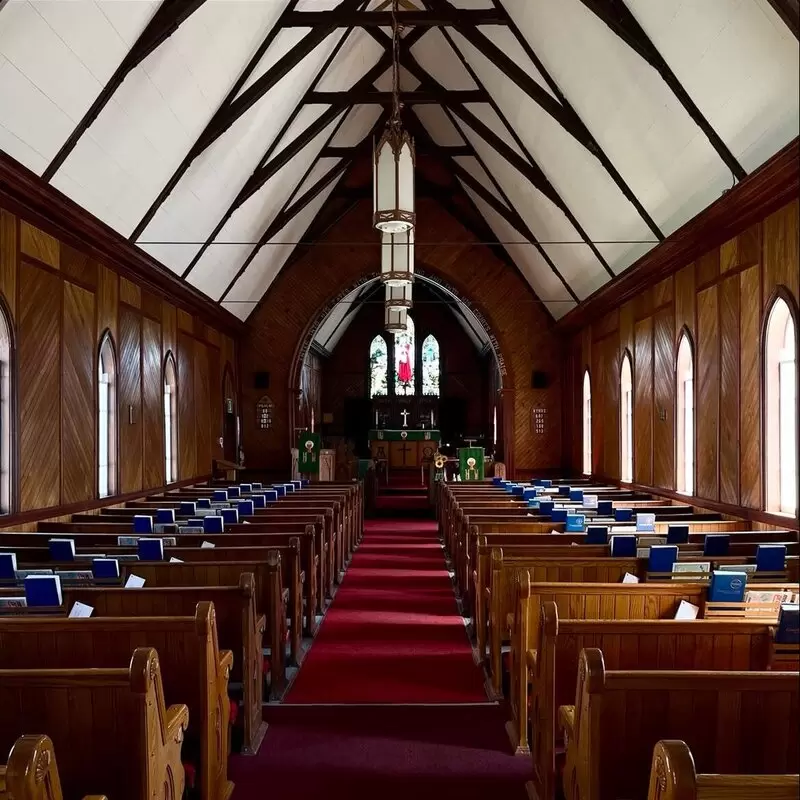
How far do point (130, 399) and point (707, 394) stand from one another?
758 centimetres

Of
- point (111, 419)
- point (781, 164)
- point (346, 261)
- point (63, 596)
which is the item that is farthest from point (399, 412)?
point (63, 596)

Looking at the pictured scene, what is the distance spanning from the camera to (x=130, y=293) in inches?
468

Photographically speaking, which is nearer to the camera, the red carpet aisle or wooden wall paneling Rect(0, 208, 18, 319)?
the red carpet aisle

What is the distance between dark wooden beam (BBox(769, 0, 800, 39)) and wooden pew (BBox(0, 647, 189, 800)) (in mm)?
5767

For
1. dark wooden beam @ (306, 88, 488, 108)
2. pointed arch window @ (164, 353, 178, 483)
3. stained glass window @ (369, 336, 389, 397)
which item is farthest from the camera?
stained glass window @ (369, 336, 389, 397)

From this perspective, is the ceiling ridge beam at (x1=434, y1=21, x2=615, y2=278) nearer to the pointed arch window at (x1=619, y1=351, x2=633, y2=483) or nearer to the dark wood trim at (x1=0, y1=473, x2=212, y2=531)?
the pointed arch window at (x1=619, y1=351, x2=633, y2=483)

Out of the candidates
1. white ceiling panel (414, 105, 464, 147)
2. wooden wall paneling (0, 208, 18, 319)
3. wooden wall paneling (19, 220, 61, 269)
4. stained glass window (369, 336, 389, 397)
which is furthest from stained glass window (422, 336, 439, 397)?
wooden wall paneling (0, 208, 18, 319)

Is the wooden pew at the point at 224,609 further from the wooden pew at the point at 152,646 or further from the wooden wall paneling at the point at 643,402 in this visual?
the wooden wall paneling at the point at 643,402

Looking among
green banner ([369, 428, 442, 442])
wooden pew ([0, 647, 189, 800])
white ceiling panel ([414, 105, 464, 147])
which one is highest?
white ceiling panel ([414, 105, 464, 147])

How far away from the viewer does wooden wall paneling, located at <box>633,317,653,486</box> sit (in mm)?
12414

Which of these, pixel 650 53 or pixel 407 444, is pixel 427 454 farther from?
pixel 650 53

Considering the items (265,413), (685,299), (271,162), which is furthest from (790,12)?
(265,413)

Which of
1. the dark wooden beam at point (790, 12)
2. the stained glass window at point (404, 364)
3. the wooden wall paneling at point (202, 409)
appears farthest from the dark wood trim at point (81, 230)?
the stained glass window at point (404, 364)

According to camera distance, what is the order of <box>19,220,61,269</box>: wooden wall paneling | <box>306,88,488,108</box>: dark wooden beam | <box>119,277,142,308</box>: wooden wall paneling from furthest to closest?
<box>306,88,488,108</box>: dark wooden beam < <box>119,277,142,308</box>: wooden wall paneling < <box>19,220,61,269</box>: wooden wall paneling
